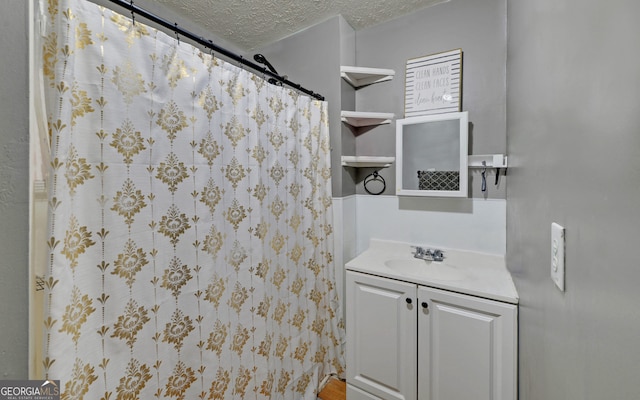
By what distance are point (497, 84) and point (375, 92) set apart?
769mm

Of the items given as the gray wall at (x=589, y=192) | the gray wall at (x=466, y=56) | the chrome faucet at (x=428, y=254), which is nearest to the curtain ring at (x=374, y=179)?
the gray wall at (x=466, y=56)

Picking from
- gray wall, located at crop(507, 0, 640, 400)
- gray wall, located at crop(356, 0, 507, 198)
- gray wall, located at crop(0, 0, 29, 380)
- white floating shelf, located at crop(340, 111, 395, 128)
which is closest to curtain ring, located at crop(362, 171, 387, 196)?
gray wall, located at crop(356, 0, 507, 198)

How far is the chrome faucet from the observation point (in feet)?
5.54

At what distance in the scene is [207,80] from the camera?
1.09 m

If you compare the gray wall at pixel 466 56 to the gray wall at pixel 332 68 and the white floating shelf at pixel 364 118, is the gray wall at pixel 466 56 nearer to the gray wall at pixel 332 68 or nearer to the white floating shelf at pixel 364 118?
the white floating shelf at pixel 364 118

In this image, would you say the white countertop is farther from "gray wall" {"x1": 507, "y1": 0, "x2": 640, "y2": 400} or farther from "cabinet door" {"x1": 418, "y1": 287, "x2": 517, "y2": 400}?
"gray wall" {"x1": 507, "y1": 0, "x2": 640, "y2": 400}

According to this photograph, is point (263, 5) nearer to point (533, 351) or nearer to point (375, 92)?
point (375, 92)

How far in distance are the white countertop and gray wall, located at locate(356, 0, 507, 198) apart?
399mm

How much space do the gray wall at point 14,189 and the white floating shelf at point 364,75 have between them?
1.60 m

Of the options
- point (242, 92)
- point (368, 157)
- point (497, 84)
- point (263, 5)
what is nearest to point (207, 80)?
point (242, 92)

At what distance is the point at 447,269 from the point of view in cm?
165

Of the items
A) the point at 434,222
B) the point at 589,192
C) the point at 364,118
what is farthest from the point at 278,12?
the point at 589,192

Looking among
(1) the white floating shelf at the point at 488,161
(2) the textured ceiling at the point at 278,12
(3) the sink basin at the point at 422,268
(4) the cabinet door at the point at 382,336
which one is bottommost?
(4) the cabinet door at the point at 382,336

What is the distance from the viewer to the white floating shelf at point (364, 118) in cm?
185
